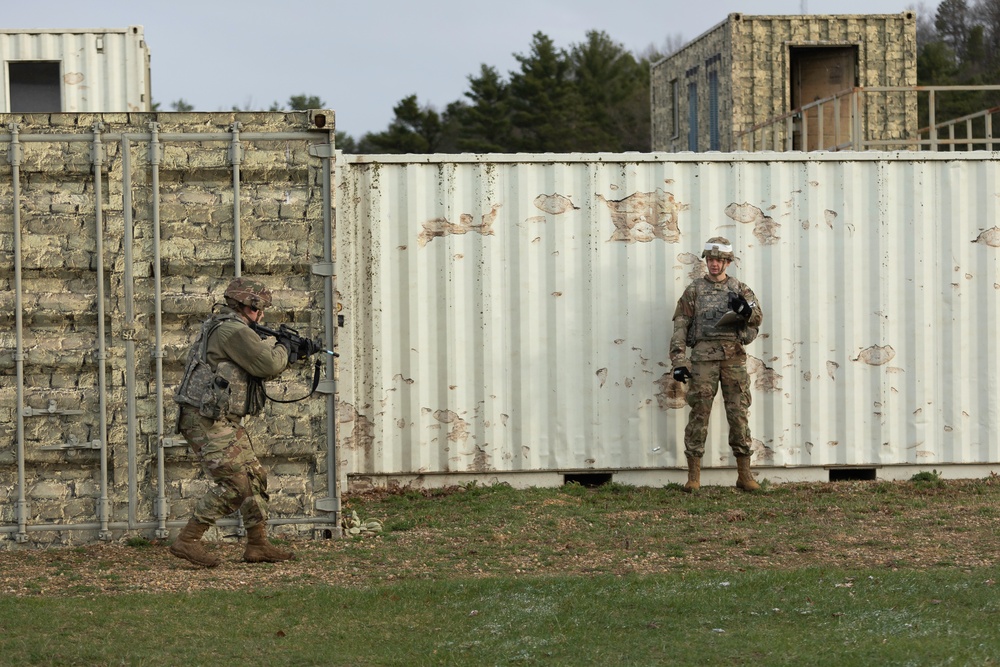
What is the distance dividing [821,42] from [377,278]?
13.9 metres

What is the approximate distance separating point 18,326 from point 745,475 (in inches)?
229

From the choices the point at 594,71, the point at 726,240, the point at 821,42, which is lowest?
the point at 726,240

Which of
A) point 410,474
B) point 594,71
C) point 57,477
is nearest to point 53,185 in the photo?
point 57,477

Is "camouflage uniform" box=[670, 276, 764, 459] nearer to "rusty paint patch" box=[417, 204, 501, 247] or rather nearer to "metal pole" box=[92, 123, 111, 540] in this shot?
"rusty paint patch" box=[417, 204, 501, 247]

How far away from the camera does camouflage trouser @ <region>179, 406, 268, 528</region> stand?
329 inches

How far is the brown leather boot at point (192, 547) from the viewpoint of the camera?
8344mm

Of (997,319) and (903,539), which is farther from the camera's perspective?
(997,319)

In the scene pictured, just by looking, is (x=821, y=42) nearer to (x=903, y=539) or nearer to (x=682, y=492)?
(x=682, y=492)

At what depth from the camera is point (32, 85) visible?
14.7 m

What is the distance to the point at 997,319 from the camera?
11.6 metres

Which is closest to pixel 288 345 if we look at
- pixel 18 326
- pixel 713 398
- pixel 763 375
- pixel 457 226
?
pixel 18 326

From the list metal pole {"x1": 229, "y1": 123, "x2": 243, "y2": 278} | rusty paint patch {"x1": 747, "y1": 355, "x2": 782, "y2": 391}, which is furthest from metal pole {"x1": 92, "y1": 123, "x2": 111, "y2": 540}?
rusty paint patch {"x1": 747, "y1": 355, "x2": 782, "y2": 391}

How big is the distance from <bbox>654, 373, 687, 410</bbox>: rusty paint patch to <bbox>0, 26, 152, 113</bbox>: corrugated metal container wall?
6649 millimetres

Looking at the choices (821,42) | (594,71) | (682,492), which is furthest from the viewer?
(594,71)
